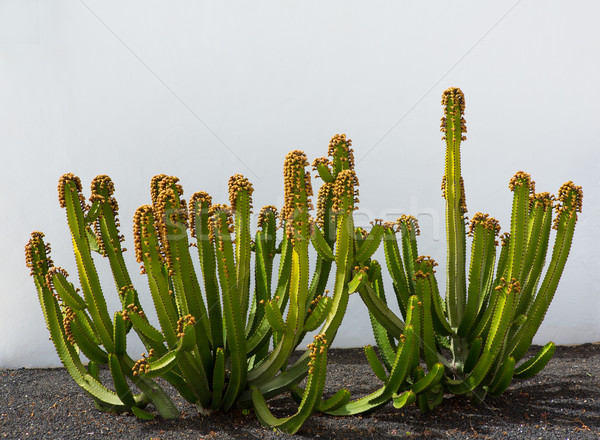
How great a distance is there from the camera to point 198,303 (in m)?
2.50

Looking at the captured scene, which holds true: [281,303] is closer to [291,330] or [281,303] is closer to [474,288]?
[291,330]

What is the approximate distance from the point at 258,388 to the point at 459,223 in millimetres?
1315

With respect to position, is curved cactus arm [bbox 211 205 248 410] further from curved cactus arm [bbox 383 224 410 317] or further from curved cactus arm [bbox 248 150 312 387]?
curved cactus arm [bbox 383 224 410 317]

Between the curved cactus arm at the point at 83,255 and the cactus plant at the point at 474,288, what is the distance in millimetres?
1231

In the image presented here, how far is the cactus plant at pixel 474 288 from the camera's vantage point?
2590 millimetres

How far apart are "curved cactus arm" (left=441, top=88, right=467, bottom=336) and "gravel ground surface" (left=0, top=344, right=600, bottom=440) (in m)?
0.38

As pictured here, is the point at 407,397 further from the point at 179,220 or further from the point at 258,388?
the point at 179,220

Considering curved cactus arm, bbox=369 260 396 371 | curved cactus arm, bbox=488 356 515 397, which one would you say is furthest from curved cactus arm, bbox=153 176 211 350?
curved cactus arm, bbox=488 356 515 397

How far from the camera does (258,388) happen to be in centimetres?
257


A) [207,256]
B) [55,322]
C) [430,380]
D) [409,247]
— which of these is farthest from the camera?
[409,247]

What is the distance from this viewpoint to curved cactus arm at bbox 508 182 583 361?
2.75m

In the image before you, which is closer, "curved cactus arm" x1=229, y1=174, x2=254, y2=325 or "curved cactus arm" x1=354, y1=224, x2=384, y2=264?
"curved cactus arm" x1=229, y1=174, x2=254, y2=325

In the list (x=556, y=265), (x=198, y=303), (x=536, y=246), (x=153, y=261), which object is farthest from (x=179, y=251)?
(x=556, y=265)

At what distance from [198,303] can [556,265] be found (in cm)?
183
